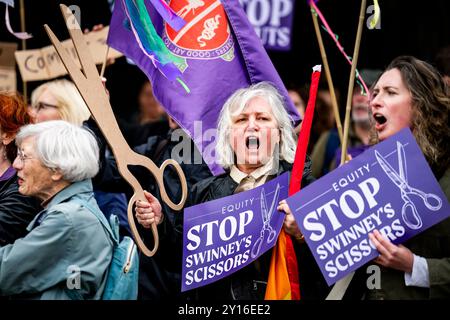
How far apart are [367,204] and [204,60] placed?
1358mm

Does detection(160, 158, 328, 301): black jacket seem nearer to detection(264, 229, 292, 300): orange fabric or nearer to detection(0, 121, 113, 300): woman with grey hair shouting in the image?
detection(264, 229, 292, 300): orange fabric

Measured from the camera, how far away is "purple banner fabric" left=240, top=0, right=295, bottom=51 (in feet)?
24.5

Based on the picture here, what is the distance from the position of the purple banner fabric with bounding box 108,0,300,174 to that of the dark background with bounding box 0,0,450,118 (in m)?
3.80

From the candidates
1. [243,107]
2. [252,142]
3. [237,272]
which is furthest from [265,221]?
[243,107]

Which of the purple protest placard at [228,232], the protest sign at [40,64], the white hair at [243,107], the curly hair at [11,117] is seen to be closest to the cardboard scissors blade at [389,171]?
the purple protest placard at [228,232]

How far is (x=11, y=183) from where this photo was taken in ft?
16.8

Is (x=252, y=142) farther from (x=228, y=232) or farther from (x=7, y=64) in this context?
(x=7, y=64)

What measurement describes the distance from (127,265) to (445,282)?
145 centimetres

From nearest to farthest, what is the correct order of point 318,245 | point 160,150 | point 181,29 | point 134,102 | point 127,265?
point 318,245 < point 127,265 < point 181,29 < point 160,150 < point 134,102

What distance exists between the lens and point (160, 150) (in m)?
6.06

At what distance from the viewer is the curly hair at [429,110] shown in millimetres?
4586

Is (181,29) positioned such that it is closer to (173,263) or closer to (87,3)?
(173,263)

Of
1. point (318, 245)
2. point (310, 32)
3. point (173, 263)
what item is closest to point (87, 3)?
point (310, 32)

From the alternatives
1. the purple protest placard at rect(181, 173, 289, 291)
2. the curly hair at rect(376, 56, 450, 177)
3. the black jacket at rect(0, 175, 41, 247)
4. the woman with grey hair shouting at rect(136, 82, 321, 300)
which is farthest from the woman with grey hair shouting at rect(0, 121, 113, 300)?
the curly hair at rect(376, 56, 450, 177)
